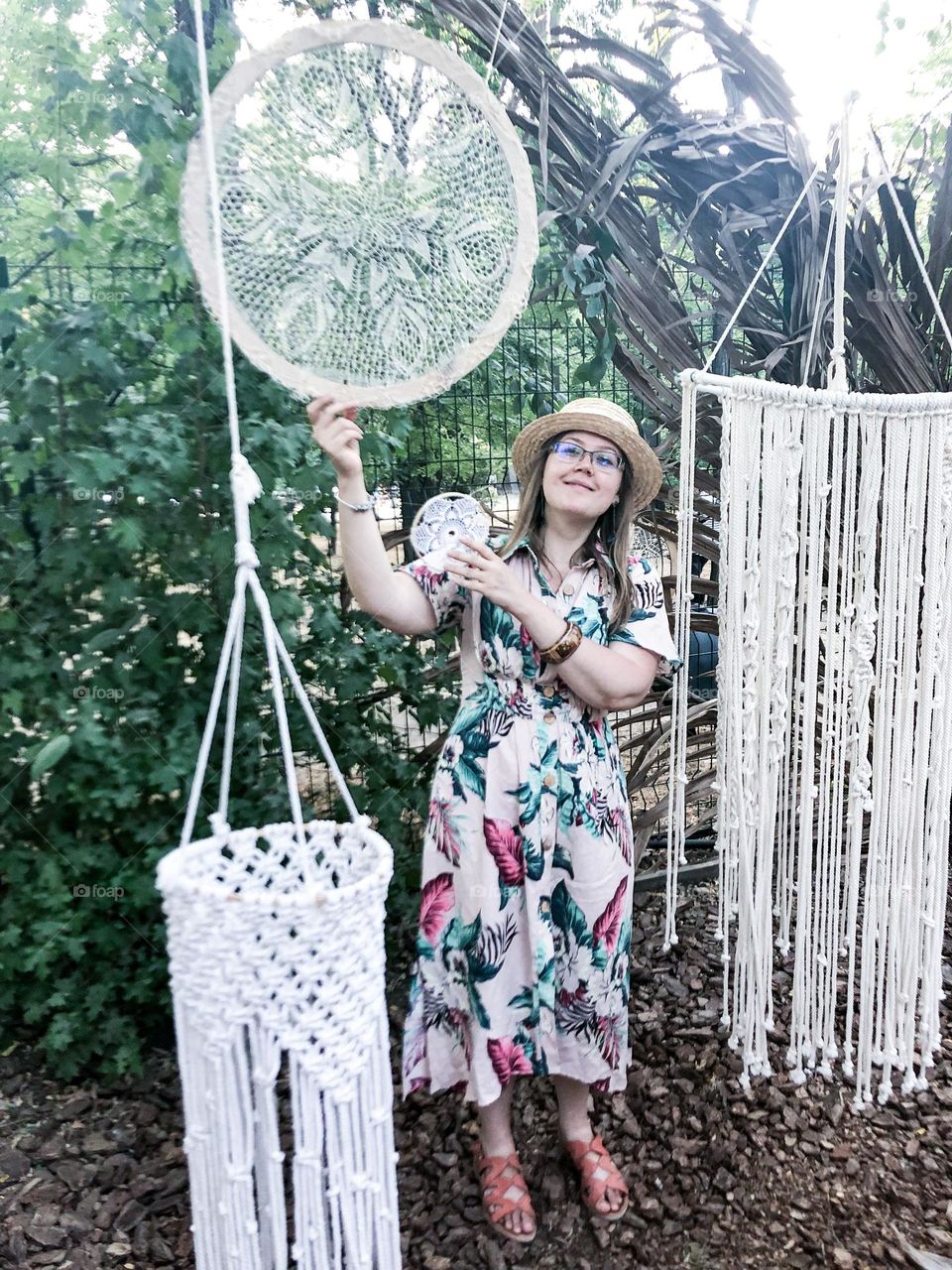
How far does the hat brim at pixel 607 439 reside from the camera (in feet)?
4.63

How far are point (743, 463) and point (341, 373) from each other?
25.6 inches

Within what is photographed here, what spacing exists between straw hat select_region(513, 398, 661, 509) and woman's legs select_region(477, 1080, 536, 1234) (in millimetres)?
1002

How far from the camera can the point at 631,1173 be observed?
1711 millimetres

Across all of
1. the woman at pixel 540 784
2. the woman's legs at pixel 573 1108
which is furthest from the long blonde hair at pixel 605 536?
the woman's legs at pixel 573 1108

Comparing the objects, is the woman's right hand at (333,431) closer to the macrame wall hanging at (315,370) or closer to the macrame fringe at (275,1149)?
the macrame wall hanging at (315,370)

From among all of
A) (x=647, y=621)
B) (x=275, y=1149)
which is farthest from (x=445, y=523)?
(x=275, y=1149)

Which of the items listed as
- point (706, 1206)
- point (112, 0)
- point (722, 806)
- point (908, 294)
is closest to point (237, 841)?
point (722, 806)

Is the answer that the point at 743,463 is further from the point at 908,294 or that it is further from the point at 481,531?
the point at 908,294

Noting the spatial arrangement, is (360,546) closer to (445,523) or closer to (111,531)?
(445,523)

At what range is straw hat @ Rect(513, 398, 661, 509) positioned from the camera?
141cm

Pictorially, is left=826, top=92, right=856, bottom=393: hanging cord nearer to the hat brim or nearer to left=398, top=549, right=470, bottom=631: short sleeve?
the hat brim

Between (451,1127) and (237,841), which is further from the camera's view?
(451,1127)

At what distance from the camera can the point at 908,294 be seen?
7.63 ft

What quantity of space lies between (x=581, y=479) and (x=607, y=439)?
0.07 m
